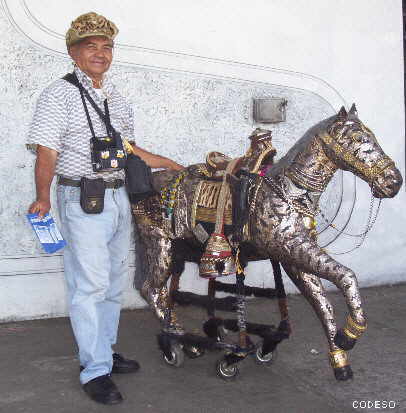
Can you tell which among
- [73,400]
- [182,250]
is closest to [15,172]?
[182,250]

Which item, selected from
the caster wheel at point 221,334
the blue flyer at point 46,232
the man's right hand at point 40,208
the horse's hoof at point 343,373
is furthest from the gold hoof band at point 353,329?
the man's right hand at point 40,208

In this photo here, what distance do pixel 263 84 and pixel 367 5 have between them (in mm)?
1390

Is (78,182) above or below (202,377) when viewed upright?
above

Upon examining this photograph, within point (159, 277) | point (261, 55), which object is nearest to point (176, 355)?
point (159, 277)

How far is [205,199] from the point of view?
393 centimetres

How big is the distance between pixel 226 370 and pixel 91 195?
1.33 metres

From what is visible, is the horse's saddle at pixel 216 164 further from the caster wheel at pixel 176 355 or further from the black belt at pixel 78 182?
the caster wheel at pixel 176 355

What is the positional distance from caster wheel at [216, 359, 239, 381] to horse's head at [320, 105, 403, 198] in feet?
4.36

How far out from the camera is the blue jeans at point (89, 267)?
3.54 metres

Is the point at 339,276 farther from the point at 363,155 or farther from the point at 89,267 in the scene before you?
the point at 89,267

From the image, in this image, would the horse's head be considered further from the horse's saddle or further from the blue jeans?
the blue jeans

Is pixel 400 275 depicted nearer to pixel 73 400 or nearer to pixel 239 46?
pixel 239 46

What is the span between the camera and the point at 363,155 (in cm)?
346

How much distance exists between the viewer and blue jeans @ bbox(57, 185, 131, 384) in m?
3.54
